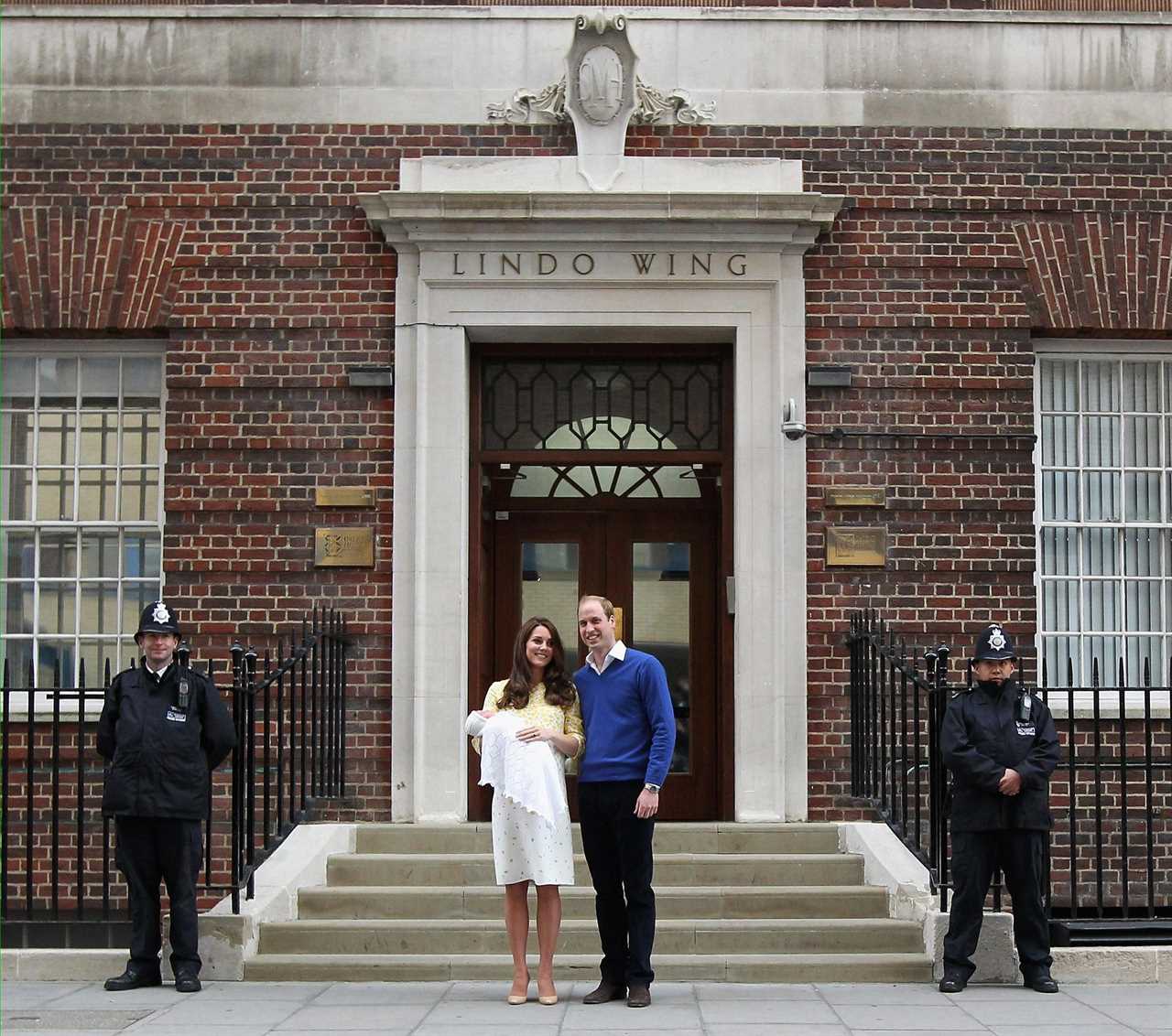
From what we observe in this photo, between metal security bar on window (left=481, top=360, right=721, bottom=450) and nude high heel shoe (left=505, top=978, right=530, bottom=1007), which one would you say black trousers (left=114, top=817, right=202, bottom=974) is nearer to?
nude high heel shoe (left=505, top=978, right=530, bottom=1007)

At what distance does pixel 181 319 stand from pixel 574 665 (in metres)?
3.48

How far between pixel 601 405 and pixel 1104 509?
3.47 m

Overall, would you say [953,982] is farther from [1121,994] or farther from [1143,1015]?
[1143,1015]

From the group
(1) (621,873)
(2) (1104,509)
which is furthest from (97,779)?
(2) (1104,509)

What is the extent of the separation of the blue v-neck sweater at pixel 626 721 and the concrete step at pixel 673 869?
2.02 meters

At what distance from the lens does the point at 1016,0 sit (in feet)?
39.6

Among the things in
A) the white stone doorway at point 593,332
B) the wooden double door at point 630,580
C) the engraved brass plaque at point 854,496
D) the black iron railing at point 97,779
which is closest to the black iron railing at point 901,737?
the white stone doorway at point 593,332

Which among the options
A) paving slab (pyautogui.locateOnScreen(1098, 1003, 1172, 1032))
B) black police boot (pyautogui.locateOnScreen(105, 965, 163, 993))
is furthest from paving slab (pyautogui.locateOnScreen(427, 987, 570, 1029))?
paving slab (pyautogui.locateOnScreen(1098, 1003, 1172, 1032))

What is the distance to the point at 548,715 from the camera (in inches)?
329

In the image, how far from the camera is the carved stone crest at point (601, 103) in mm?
11594

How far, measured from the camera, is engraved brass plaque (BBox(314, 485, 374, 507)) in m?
11.5

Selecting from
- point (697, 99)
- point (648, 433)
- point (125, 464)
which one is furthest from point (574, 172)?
point (125, 464)

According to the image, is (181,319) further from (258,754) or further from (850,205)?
(850,205)

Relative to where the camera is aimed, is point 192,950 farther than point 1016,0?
No
